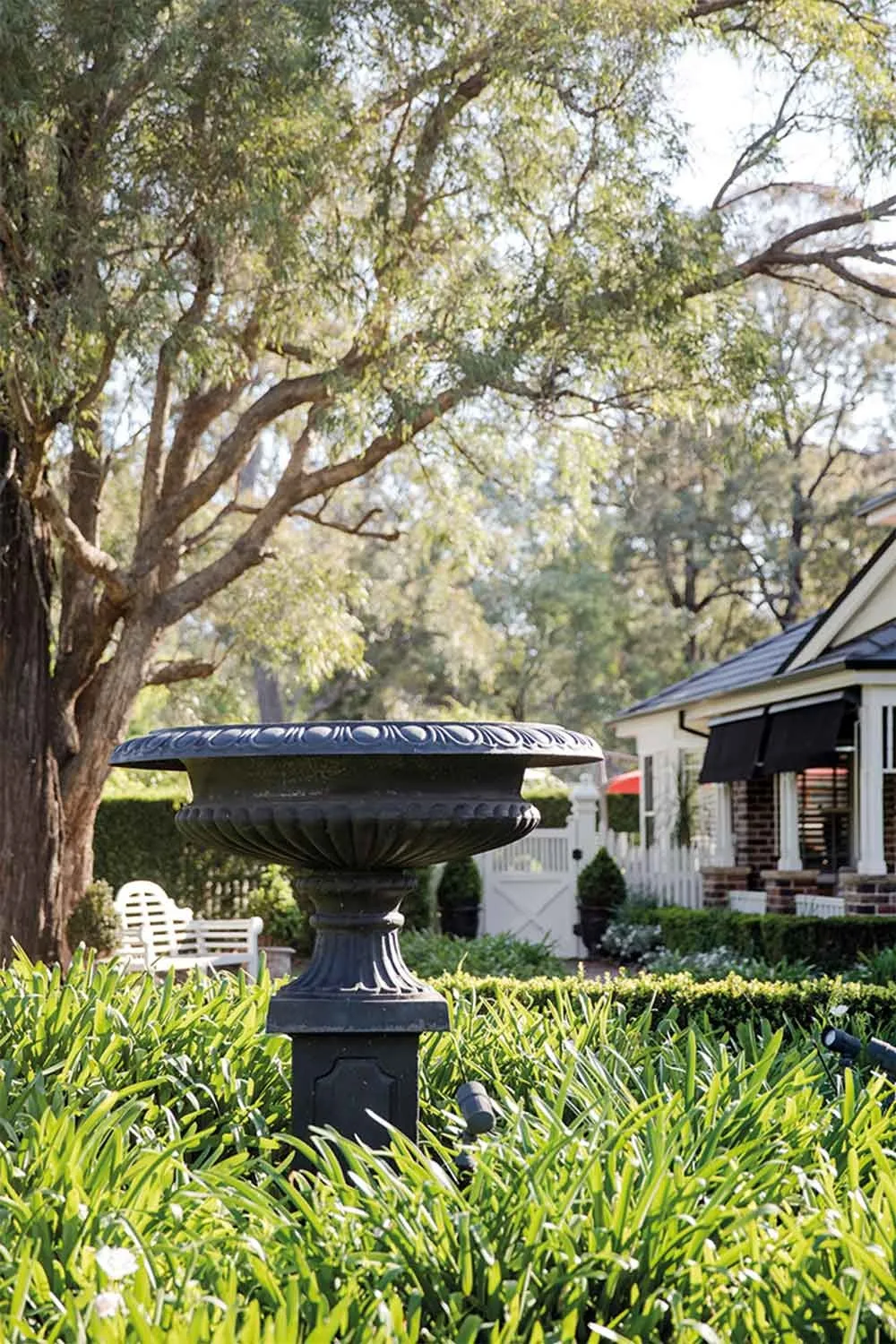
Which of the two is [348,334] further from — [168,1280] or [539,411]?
[168,1280]

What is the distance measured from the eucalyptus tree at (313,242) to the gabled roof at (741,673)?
5.46 metres

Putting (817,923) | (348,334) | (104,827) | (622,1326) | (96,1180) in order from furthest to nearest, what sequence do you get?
(104,827) → (348,334) → (817,923) → (96,1180) → (622,1326)

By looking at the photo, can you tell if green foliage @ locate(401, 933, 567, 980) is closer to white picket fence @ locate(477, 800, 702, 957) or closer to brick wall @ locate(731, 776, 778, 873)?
white picket fence @ locate(477, 800, 702, 957)

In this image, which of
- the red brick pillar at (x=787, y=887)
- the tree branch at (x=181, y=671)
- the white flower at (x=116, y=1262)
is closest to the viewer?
the white flower at (x=116, y=1262)

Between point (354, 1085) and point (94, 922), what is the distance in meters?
9.44

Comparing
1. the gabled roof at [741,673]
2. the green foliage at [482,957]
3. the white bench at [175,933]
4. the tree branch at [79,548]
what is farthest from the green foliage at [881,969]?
the gabled roof at [741,673]

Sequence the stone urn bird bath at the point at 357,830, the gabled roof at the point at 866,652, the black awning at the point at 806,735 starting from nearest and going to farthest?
the stone urn bird bath at the point at 357,830, the gabled roof at the point at 866,652, the black awning at the point at 806,735

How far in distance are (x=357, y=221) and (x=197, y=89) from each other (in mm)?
1584

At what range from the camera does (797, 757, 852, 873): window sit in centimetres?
1792

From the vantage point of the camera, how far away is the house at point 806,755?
14.6m

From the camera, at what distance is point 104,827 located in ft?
57.8

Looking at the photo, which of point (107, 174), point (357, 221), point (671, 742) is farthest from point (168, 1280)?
point (671, 742)

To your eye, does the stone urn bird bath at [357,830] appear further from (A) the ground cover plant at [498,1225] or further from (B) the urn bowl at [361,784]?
(A) the ground cover plant at [498,1225]

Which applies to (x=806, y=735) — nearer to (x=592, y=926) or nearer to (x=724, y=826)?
(x=724, y=826)
